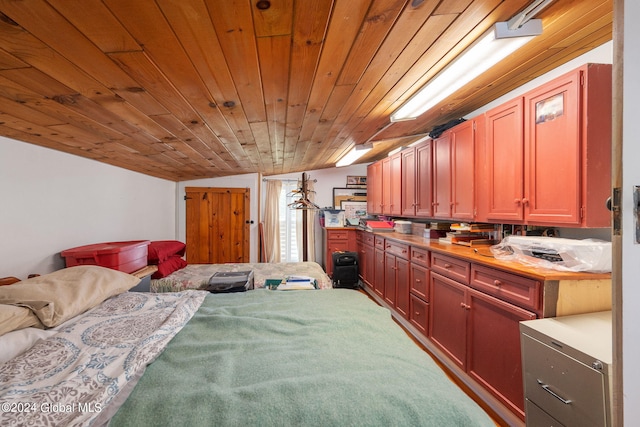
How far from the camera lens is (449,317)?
84.6 inches

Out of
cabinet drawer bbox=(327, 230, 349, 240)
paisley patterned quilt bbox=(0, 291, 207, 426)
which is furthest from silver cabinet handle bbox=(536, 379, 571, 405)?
cabinet drawer bbox=(327, 230, 349, 240)

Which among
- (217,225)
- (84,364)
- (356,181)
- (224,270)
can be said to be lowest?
(224,270)

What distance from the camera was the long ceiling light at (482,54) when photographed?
3.76 feet

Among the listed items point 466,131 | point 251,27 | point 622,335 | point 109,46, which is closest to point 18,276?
point 109,46

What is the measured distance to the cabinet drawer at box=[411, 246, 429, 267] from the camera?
2501mm

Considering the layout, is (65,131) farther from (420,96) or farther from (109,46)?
(420,96)

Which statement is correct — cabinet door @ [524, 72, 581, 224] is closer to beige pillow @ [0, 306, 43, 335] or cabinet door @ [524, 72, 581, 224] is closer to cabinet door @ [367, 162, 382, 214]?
cabinet door @ [367, 162, 382, 214]

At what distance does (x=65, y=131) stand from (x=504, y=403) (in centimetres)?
340

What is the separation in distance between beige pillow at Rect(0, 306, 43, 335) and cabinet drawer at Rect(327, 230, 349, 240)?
12.8 ft

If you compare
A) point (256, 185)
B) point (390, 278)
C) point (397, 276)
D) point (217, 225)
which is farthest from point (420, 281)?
point (217, 225)

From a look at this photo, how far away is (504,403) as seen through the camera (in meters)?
1.62

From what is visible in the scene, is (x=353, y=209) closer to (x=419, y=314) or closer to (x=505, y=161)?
(x=419, y=314)

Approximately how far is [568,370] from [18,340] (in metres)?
2.34

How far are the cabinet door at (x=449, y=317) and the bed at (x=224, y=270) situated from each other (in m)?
1.02
